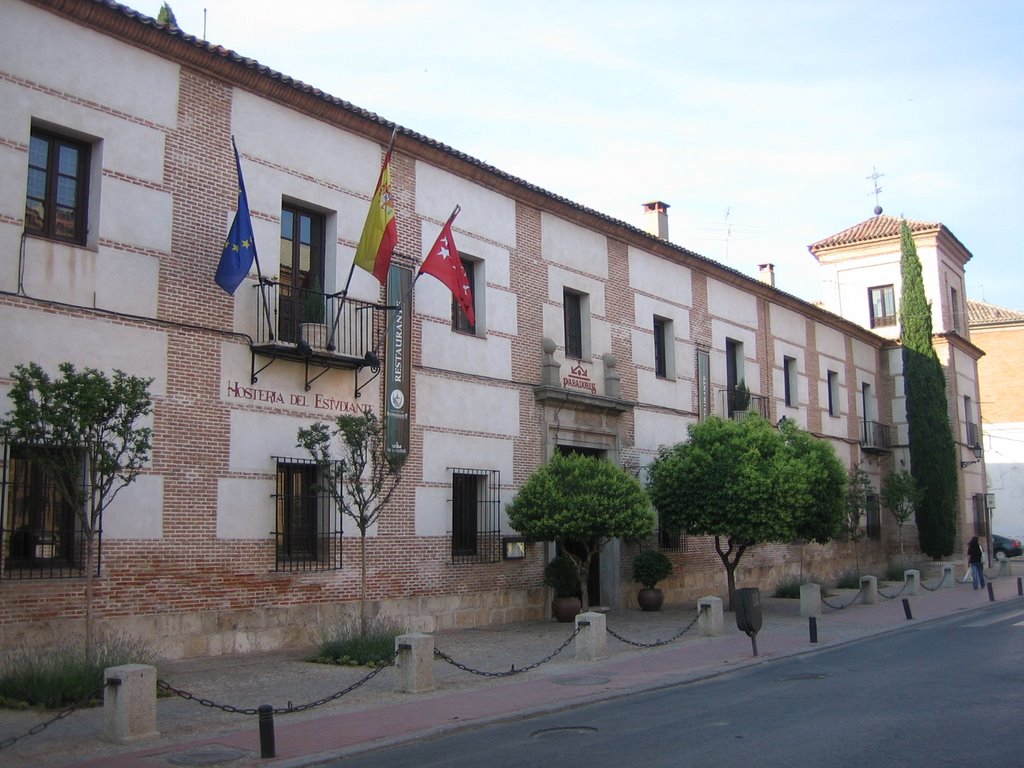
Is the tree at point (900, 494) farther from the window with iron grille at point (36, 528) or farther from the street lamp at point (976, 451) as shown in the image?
the window with iron grille at point (36, 528)

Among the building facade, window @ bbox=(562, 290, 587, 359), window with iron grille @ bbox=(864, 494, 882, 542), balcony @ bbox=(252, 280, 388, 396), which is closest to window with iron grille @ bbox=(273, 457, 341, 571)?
the building facade

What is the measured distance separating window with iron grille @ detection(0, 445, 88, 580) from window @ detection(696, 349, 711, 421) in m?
15.5

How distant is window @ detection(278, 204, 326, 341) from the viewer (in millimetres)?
14438

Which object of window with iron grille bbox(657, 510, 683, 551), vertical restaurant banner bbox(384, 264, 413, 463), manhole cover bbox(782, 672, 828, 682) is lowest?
manhole cover bbox(782, 672, 828, 682)

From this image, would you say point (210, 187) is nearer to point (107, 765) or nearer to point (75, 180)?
point (75, 180)

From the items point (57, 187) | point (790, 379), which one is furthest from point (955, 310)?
point (57, 187)

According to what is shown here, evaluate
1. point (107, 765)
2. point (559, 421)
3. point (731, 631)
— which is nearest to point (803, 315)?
point (559, 421)

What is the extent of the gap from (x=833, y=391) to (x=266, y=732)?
27.2 metres

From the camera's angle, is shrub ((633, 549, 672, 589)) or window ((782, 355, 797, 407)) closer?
shrub ((633, 549, 672, 589))

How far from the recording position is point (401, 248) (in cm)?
1644

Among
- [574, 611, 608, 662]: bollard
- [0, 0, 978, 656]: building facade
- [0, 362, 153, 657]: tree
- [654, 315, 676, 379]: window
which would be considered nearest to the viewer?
[0, 362, 153, 657]: tree

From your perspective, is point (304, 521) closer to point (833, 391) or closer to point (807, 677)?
point (807, 677)

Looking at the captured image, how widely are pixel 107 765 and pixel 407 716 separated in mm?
2819

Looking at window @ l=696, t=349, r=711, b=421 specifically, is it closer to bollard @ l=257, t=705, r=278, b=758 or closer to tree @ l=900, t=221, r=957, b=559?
tree @ l=900, t=221, r=957, b=559
